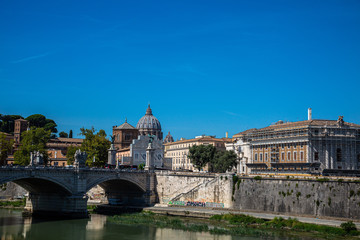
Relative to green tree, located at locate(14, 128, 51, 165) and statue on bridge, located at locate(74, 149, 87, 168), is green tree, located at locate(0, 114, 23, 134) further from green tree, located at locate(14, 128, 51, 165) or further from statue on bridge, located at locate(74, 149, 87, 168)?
statue on bridge, located at locate(74, 149, 87, 168)

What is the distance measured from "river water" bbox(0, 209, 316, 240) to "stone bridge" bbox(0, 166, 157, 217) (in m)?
3.05

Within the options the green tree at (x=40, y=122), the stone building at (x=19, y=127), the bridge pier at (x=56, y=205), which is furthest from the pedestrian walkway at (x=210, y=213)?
the green tree at (x=40, y=122)

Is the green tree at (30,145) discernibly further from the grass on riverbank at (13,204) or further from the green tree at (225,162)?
the green tree at (225,162)

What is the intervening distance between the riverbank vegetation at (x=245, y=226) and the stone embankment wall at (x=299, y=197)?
13.2ft

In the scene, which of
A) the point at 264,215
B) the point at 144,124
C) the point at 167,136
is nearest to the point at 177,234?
the point at 264,215

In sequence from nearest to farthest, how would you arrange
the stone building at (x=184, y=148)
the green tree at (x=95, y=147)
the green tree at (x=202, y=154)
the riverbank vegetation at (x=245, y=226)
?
1. the riverbank vegetation at (x=245, y=226)
2. the green tree at (x=95, y=147)
3. the green tree at (x=202, y=154)
4. the stone building at (x=184, y=148)

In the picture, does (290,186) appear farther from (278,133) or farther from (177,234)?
(278,133)

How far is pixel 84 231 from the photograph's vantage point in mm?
41188

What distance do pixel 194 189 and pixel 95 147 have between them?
2101cm

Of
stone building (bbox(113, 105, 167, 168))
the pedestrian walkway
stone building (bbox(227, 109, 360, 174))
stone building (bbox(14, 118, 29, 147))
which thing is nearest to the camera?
the pedestrian walkway

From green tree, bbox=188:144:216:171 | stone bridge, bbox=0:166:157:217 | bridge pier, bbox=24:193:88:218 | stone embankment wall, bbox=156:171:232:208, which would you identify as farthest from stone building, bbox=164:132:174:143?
bridge pier, bbox=24:193:88:218

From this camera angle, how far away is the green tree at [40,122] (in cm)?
12367

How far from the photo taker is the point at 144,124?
137m

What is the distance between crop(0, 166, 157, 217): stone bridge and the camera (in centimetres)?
4538
